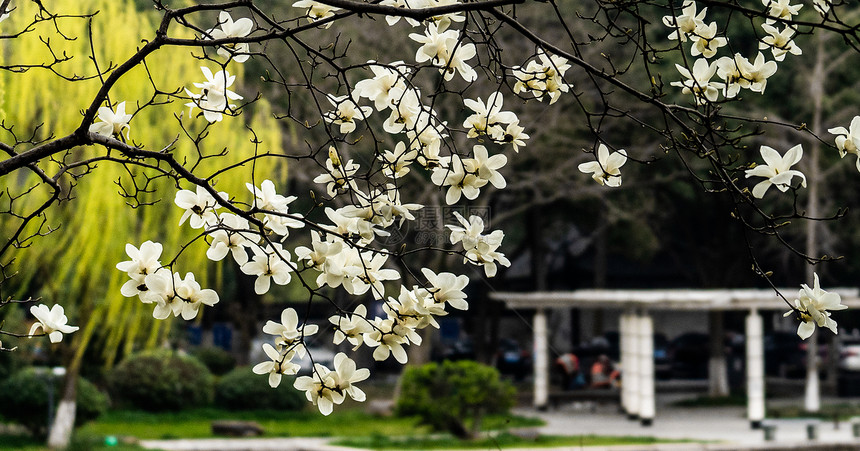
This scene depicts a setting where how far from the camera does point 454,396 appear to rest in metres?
13.9

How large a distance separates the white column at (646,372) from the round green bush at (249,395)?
5210 millimetres

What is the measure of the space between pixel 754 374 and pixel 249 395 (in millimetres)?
7818

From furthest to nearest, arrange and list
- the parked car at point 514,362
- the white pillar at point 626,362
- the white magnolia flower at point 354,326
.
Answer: the parked car at point 514,362
the white pillar at point 626,362
the white magnolia flower at point 354,326

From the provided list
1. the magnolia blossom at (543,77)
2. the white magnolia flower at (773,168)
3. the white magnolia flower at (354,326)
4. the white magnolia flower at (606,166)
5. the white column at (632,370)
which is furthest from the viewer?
the white column at (632,370)

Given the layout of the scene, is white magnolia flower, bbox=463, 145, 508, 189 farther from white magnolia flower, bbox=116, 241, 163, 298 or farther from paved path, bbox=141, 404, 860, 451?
paved path, bbox=141, 404, 860, 451

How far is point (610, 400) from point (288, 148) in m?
6.66

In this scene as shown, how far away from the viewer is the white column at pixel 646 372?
52.4ft

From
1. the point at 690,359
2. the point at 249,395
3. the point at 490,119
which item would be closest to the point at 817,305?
the point at 490,119

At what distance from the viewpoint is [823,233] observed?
1938 centimetres

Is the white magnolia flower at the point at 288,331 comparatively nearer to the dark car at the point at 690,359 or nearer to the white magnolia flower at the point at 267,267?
the white magnolia flower at the point at 267,267

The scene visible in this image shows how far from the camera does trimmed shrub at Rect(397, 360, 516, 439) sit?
1389 cm

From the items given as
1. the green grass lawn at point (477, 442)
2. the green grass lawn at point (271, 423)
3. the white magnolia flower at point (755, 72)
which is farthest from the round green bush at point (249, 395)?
the white magnolia flower at point (755, 72)

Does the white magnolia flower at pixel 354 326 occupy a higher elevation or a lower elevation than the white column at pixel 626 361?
lower

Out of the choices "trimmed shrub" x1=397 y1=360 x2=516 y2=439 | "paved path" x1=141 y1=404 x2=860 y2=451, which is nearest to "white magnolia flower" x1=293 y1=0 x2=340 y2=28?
"paved path" x1=141 y1=404 x2=860 y2=451
